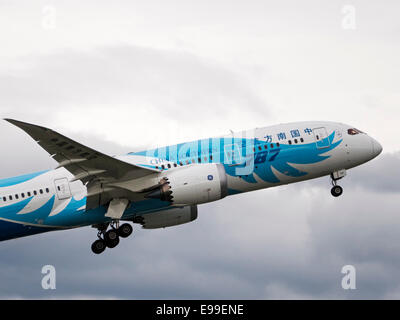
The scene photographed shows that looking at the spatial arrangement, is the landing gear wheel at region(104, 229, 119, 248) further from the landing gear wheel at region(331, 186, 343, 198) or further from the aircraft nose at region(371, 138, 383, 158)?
the aircraft nose at region(371, 138, 383, 158)

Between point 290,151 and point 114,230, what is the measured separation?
10.9m

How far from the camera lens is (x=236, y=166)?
43.8 m

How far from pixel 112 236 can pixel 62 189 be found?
4.17m

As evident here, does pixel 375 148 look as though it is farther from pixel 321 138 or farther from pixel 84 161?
pixel 84 161

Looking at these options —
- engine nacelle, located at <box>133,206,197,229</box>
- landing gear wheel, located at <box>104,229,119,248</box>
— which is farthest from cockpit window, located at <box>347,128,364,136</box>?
landing gear wheel, located at <box>104,229,119,248</box>

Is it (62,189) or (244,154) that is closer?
(244,154)

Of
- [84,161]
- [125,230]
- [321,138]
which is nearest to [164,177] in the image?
[84,161]

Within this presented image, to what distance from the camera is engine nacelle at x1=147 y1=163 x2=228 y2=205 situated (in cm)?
4184

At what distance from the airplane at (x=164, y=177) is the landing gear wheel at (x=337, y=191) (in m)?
1.45

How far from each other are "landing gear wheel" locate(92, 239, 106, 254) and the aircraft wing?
2.93m

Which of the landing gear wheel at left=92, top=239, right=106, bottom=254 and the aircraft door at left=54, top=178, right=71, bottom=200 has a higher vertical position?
the aircraft door at left=54, top=178, right=71, bottom=200

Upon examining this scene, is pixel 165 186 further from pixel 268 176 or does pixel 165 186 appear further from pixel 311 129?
pixel 311 129

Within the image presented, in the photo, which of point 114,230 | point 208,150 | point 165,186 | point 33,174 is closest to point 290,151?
point 208,150

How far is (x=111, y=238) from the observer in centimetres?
4591
